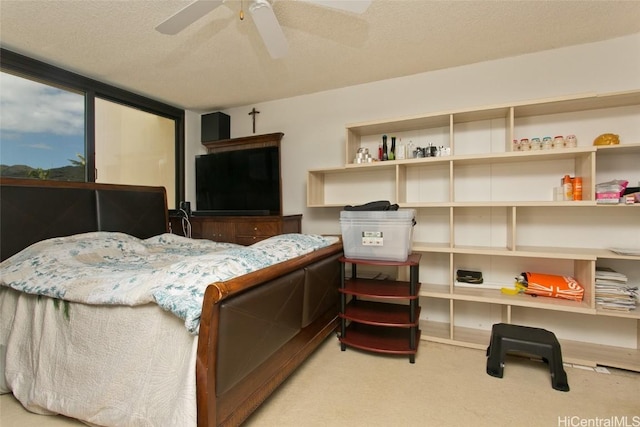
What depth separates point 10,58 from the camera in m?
2.22

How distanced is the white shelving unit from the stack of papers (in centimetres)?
6

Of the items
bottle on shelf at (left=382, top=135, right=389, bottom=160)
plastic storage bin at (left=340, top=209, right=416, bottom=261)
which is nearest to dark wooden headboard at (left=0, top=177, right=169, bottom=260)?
plastic storage bin at (left=340, top=209, right=416, bottom=261)

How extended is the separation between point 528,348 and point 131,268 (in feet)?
8.09

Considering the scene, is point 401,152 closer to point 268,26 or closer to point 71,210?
point 268,26

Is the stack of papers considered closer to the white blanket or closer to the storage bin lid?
the storage bin lid

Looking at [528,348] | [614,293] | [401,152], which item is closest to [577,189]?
[614,293]

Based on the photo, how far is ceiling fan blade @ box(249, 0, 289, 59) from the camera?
4.93 ft

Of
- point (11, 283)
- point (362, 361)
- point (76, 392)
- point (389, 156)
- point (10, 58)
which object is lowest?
point (362, 361)

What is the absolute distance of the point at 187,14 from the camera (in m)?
1.50

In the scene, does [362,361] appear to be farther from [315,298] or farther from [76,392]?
[76,392]

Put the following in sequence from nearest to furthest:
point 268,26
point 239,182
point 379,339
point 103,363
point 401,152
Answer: point 103,363, point 268,26, point 379,339, point 401,152, point 239,182

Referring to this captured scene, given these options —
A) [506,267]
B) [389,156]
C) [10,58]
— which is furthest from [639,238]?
[10,58]

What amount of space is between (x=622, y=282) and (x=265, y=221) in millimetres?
2722

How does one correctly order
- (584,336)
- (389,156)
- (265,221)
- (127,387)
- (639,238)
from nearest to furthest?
(127,387) < (639,238) < (584,336) < (389,156) < (265,221)
